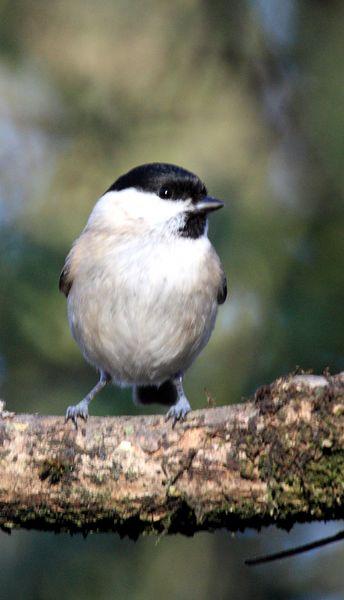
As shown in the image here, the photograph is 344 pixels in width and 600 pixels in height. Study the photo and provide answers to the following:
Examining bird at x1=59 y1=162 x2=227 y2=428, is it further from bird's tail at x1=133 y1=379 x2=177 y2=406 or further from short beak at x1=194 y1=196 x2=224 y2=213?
bird's tail at x1=133 y1=379 x2=177 y2=406

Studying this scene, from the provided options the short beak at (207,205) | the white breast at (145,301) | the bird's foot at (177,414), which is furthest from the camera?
the short beak at (207,205)

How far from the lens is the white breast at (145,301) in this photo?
3389 mm

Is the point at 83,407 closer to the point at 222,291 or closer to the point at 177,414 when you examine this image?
the point at 177,414

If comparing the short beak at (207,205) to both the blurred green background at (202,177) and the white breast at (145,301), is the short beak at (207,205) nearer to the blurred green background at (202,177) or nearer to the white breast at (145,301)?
the white breast at (145,301)

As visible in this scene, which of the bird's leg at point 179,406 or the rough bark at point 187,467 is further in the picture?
the bird's leg at point 179,406

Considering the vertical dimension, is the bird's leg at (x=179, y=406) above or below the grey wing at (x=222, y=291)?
below

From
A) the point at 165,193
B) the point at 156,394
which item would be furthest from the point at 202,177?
the point at 156,394

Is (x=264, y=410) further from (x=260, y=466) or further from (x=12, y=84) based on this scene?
(x=12, y=84)

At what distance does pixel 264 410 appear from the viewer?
8.03ft

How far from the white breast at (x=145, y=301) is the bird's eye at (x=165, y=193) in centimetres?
22

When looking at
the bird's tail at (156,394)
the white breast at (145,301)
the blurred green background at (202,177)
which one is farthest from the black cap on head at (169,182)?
the bird's tail at (156,394)

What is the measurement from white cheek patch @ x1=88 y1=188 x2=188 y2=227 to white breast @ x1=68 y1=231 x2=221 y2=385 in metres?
0.12

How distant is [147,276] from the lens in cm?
337

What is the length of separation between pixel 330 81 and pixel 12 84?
175cm
